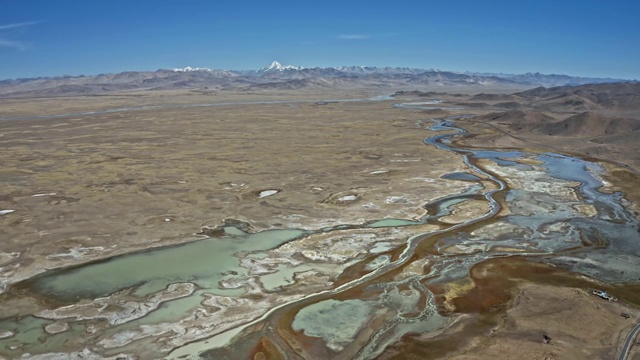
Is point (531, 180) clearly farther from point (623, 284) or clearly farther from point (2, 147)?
point (2, 147)

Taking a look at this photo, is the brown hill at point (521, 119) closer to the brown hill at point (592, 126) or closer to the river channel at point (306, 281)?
the brown hill at point (592, 126)

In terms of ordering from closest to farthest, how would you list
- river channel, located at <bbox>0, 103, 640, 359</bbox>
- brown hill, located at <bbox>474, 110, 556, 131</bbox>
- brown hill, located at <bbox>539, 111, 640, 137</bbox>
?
1. river channel, located at <bbox>0, 103, 640, 359</bbox>
2. brown hill, located at <bbox>539, 111, 640, 137</bbox>
3. brown hill, located at <bbox>474, 110, 556, 131</bbox>

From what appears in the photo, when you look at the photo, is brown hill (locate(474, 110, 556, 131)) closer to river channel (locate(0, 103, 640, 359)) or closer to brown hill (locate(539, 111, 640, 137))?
brown hill (locate(539, 111, 640, 137))

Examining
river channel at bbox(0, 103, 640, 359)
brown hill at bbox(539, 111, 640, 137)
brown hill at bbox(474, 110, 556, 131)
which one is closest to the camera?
river channel at bbox(0, 103, 640, 359)

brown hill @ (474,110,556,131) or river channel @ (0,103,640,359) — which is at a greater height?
brown hill @ (474,110,556,131)

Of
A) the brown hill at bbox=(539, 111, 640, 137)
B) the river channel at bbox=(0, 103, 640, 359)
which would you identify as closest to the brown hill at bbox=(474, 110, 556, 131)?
the brown hill at bbox=(539, 111, 640, 137)

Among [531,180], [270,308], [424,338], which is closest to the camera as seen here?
[424,338]

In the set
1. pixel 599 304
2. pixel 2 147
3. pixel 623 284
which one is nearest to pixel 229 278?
pixel 599 304
